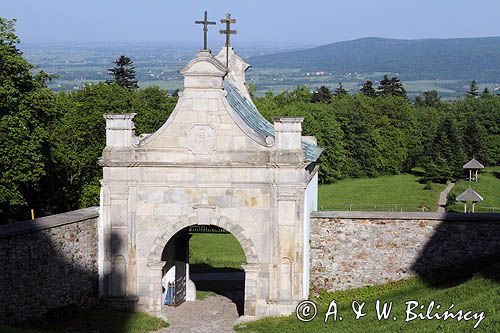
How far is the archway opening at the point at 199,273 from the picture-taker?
26.5 metres

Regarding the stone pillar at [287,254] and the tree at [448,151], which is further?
the tree at [448,151]

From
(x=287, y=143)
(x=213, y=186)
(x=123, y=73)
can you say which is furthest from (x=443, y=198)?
(x=213, y=186)

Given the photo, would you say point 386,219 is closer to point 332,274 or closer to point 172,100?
point 332,274

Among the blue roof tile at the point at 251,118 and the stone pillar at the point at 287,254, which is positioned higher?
the blue roof tile at the point at 251,118

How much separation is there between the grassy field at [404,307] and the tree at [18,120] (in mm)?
11755

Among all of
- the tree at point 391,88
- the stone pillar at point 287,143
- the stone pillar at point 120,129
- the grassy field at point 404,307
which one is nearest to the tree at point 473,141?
the tree at point 391,88

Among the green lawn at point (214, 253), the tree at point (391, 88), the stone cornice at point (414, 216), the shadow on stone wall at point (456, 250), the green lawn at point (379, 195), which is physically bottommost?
the green lawn at point (379, 195)

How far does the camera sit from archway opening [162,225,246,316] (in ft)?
86.8

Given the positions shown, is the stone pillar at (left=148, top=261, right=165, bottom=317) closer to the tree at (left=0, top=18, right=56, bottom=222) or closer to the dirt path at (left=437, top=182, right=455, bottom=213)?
the tree at (left=0, top=18, right=56, bottom=222)

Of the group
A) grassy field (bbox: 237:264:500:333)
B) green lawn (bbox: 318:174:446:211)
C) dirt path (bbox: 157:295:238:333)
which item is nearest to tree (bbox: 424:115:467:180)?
green lawn (bbox: 318:174:446:211)

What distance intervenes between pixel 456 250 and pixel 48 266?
10.6 m

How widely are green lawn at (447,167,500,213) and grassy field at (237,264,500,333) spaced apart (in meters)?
36.1

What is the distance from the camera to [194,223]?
2425 cm

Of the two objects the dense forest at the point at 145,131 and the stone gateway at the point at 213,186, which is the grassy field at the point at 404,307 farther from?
the dense forest at the point at 145,131
